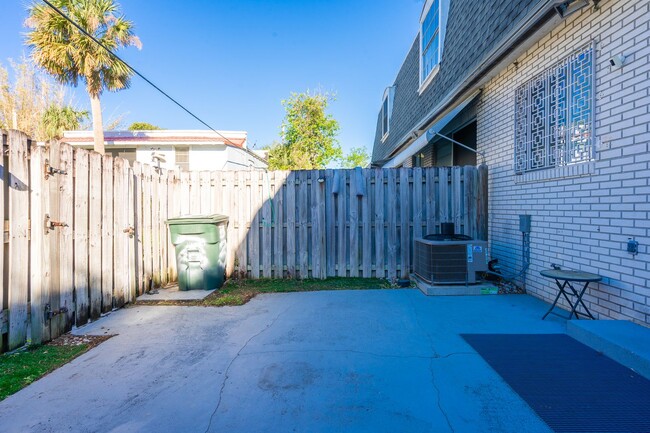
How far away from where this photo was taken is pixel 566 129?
165 inches

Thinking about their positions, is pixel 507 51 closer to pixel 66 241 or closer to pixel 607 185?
pixel 607 185

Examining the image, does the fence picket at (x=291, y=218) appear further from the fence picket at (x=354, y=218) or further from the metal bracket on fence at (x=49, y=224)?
the metal bracket on fence at (x=49, y=224)

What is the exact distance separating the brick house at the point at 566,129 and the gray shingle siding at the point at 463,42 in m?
0.04

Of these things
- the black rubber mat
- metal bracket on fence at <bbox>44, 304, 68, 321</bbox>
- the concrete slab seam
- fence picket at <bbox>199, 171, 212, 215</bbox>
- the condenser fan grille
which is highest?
fence picket at <bbox>199, 171, 212, 215</bbox>

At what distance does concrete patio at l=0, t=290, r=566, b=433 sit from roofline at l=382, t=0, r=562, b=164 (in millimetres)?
3844

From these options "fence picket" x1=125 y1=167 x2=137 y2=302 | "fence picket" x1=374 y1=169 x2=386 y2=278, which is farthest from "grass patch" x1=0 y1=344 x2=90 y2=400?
"fence picket" x1=374 y1=169 x2=386 y2=278

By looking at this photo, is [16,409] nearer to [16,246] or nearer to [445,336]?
[16,246]

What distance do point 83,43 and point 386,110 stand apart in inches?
513

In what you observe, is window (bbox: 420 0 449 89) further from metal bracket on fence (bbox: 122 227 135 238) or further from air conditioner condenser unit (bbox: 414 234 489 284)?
metal bracket on fence (bbox: 122 227 135 238)

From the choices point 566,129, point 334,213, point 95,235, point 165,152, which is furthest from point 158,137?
point 566,129

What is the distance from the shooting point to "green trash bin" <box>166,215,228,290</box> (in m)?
5.48

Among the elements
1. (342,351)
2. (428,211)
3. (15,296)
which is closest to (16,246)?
(15,296)

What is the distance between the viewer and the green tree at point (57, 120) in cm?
1755

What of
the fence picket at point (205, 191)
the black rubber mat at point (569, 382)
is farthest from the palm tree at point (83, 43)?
the black rubber mat at point (569, 382)
